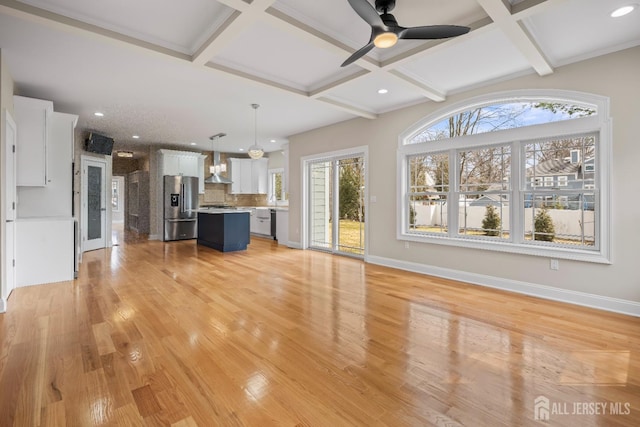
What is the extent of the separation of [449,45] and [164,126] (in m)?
5.80

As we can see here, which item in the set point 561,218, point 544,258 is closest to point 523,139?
point 561,218

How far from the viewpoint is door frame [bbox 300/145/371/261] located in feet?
19.2

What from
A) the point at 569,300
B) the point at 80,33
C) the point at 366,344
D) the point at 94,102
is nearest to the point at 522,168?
the point at 569,300

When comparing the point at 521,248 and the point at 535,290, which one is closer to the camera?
the point at 535,290

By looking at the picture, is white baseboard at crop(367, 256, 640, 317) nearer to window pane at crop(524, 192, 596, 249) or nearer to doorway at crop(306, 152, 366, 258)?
window pane at crop(524, 192, 596, 249)

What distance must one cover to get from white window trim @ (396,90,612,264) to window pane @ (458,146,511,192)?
14 cm

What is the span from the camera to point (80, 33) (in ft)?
9.04

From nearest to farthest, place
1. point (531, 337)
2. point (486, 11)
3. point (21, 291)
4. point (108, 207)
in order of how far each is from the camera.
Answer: point (486, 11), point (531, 337), point (21, 291), point (108, 207)

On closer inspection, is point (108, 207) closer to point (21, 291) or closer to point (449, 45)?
point (21, 291)

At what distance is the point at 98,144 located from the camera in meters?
6.93

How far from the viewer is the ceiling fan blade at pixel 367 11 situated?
2053mm

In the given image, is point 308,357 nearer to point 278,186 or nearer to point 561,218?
point 561,218

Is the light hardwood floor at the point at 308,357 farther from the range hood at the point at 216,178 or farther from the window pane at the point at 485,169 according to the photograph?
the range hood at the point at 216,178

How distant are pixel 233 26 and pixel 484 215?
13.0 ft
